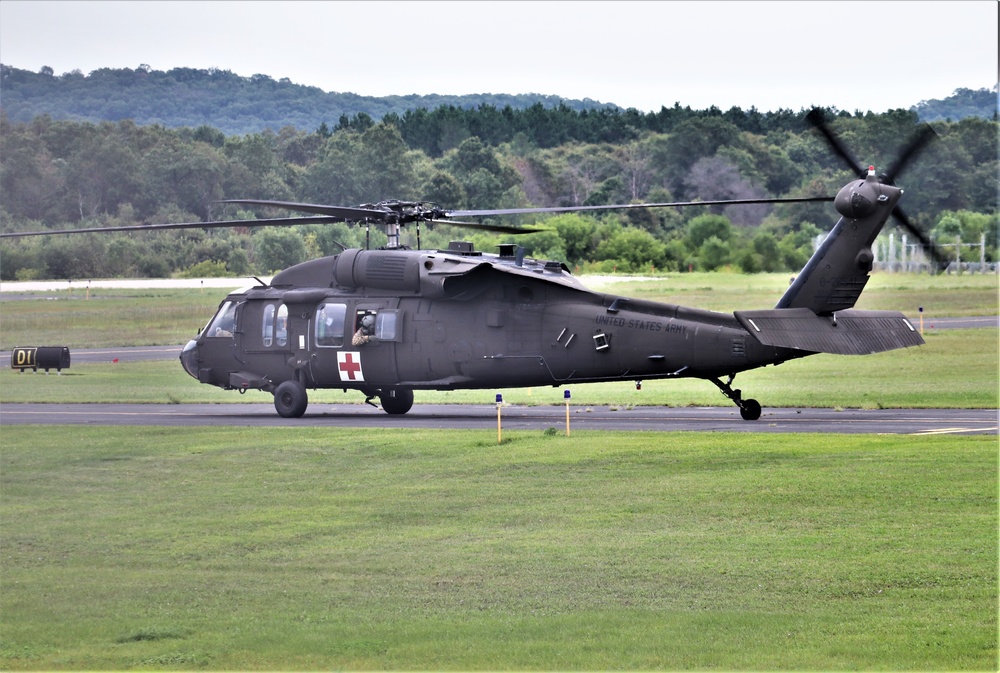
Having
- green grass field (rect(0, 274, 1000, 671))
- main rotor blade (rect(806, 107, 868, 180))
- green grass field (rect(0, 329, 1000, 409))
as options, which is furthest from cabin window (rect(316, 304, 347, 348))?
main rotor blade (rect(806, 107, 868, 180))

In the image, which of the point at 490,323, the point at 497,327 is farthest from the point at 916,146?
the point at 490,323

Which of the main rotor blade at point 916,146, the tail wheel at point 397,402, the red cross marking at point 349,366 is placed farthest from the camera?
the tail wheel at point 397,402

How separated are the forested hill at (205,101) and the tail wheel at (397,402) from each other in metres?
44.5

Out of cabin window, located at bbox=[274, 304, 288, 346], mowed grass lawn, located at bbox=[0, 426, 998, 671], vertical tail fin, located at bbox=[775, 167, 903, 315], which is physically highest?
vertical tail fin, located at bbox=[775, 167, 903, 315]

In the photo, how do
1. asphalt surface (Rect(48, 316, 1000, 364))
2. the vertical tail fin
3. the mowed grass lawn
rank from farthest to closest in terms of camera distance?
1. asphalt surface (Rect(48, 316, 1000, 364))
2. the vertical tail fin
3. the mowed grass lawn

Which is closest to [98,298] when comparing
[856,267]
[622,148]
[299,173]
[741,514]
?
[299,173]

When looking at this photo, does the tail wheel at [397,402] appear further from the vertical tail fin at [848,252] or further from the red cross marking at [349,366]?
the vertical tail fin at [848,252]

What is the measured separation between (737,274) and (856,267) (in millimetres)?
26257

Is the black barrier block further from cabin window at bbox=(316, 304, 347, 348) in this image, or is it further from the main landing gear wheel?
cabin window at bbox=(316, 304, 347, 348)

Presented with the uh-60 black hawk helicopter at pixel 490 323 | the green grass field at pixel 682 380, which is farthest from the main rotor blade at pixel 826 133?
the green grass field at pixel 682 380

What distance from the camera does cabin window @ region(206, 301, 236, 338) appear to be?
32.7 meters

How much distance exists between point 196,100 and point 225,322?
8369 cm

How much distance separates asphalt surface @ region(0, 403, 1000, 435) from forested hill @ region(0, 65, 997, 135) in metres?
43.4

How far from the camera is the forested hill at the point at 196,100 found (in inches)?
3536
